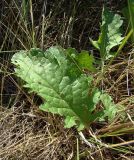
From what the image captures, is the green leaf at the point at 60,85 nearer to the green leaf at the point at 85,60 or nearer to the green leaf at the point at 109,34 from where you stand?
the green leaf at the point at 85,60

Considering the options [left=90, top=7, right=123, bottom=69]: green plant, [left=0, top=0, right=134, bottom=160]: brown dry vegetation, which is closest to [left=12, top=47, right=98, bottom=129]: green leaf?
[left=0, top=0, right=134, bottom=160]: brown dry vegetation

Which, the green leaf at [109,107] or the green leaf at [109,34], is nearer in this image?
the green leaf at [109,107]

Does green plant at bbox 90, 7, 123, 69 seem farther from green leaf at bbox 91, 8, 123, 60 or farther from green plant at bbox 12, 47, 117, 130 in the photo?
green plant at bbox 12, 47, 117, 130

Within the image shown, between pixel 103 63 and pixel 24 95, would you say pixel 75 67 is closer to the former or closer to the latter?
pixel 103 63

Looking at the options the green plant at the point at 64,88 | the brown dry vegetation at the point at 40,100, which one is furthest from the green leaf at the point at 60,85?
the brown dry vegetation at the point at 40,100

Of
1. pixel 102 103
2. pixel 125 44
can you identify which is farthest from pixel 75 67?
pixel 125 44

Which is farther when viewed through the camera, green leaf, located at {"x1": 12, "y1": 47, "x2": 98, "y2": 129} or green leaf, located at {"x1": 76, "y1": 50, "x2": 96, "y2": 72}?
green leaf, located at {"x1": 76, "y1": 50, "x2": 96, "y2": 72}

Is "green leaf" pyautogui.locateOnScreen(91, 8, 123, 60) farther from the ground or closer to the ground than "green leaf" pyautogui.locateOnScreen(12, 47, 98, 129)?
farther from the ground
